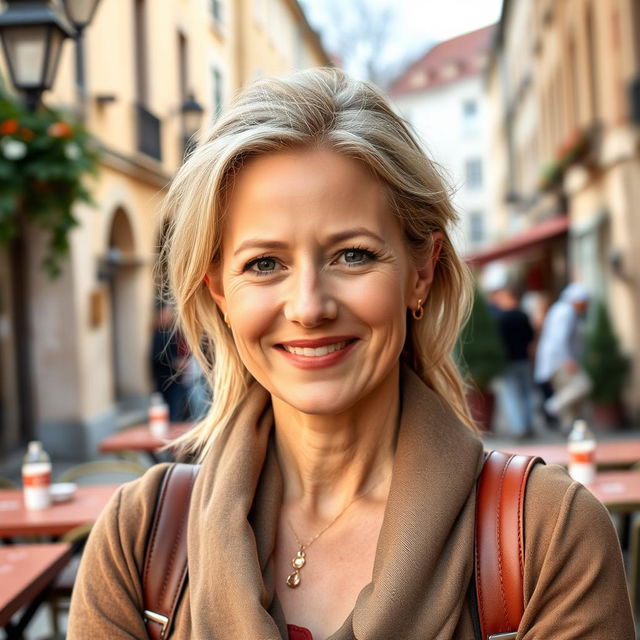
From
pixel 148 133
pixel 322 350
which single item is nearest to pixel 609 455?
pixel 148 133

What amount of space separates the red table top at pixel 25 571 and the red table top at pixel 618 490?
2221 mm

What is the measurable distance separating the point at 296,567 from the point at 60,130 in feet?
21.3

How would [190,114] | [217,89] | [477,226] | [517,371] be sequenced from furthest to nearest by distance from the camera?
[477,226], [517,371], [190,114], [217,89]

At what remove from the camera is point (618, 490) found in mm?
4395

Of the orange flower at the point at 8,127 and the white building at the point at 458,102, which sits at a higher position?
the white building at the point at 458,102

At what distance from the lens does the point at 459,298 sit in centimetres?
178

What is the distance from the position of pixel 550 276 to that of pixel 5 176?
1748cm

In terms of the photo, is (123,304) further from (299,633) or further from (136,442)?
(299,633)

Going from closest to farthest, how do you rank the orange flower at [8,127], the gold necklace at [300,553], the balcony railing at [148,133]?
the gold necklace at [300,553]
the balcony railing at [148,133]
the orange flower at [8,127]

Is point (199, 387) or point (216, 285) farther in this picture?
point (199, 387)

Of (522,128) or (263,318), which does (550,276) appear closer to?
(522,128)

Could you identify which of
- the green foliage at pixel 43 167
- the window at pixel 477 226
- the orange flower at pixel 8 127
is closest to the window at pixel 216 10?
the green foliage at pixel 43 167

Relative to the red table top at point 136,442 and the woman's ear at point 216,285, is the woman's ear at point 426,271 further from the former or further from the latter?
the red table top at point 136,442

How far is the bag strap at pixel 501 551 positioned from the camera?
1425 millimetres
